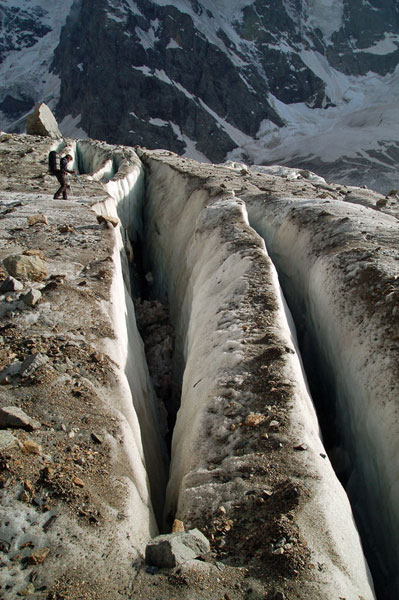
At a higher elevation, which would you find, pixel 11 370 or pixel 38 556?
pixel 11 370

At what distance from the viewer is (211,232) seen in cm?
898

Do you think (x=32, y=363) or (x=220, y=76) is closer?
(x=32, y=363)

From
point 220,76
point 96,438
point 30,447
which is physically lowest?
point 30,447

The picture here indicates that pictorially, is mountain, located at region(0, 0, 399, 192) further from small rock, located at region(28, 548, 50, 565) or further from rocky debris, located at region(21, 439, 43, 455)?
small rock, located at region(28, 548, 50, 565)

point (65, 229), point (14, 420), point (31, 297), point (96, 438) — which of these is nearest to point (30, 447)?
point (14, 420)

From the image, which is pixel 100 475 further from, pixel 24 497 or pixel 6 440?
pixel 6 440

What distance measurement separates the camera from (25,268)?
20.1 ft

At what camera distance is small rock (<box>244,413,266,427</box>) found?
4.27m

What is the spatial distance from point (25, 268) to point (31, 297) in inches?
34.8

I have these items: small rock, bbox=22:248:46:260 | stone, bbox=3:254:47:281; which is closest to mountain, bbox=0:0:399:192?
small rock, bbox=22:248:46:260

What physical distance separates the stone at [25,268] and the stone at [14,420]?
276 centimetres

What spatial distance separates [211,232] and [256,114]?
86.7m

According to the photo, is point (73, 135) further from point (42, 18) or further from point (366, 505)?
point (366, 505)

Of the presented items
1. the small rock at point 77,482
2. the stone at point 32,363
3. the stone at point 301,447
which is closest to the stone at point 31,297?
the stone at point 32,363
